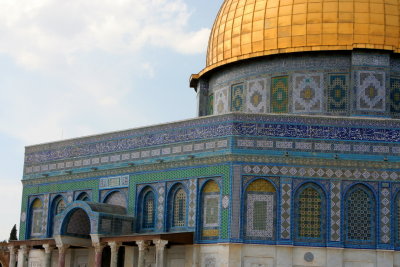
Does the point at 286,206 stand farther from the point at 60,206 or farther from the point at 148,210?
the point at 60,206

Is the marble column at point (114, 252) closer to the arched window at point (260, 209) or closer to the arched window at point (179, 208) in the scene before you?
the arched window at point (179, 208)

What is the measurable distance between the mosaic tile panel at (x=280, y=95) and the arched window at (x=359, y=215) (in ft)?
13.9

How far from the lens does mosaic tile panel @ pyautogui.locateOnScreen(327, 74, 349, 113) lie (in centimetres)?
2534

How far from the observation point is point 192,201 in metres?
23.3

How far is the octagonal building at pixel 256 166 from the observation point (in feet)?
73.2

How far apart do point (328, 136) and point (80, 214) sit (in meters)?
7.89

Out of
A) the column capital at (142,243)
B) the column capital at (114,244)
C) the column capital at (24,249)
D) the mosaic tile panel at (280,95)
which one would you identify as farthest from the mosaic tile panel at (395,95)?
the column capital at (24,249)

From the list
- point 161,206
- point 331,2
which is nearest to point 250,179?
point 161,206

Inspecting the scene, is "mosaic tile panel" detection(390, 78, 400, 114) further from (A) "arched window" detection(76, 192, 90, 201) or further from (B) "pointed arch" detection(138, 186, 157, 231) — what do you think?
(A) "arched window" detection(76, 192, 90, 201)

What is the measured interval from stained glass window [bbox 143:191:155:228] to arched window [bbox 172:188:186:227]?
875 millimetres

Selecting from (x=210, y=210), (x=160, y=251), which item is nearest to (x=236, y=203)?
(x=210, y=210)

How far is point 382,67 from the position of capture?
25.4 meters

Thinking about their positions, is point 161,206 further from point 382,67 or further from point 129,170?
point 382,67

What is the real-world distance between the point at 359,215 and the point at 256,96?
18.9 ft
